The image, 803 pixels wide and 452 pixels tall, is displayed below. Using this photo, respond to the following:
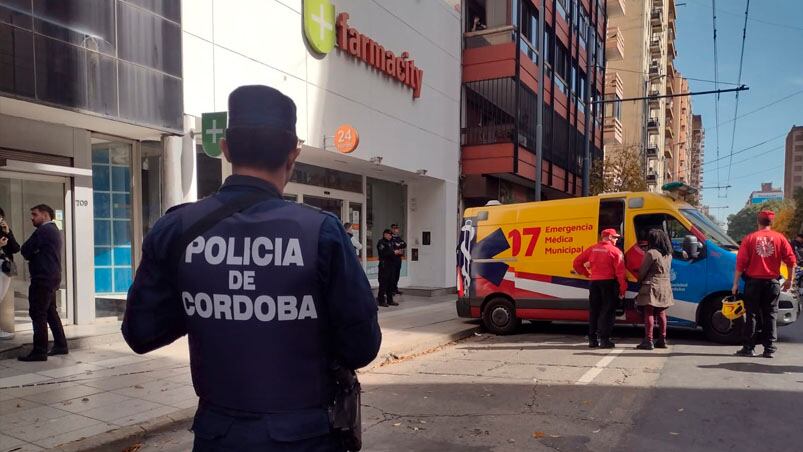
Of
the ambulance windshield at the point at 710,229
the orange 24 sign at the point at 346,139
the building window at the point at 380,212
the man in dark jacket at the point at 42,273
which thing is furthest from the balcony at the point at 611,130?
the man in dark jacket at the point at 42,273

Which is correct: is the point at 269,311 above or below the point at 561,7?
below

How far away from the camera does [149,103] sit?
8.38 metres

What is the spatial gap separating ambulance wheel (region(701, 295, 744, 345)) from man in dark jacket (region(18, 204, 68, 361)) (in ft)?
30.3

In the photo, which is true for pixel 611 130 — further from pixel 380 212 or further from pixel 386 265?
pixel 386 265

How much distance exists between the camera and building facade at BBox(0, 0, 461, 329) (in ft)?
24.0

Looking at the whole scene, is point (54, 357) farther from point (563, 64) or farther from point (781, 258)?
point (563, 64)

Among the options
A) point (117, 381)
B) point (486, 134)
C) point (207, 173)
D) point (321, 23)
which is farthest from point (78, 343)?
point (486, 134)

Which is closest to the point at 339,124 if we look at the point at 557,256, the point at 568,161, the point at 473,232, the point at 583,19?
the point at 473,232

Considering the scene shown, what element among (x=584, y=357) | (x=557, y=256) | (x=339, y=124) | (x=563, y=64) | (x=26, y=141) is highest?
(x=563, y=64)

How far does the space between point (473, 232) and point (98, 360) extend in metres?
6.48

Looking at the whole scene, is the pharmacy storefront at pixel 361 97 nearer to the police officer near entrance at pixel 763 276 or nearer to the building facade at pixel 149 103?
the building facade at pixel 149 103

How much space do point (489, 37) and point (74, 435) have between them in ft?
55.8

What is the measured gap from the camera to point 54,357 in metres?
7.26

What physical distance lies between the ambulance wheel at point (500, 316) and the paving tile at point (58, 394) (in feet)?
21.3
